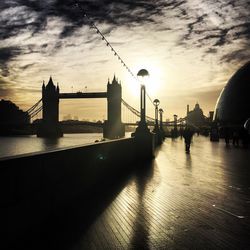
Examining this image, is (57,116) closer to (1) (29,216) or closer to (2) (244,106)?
(2) (244,106)

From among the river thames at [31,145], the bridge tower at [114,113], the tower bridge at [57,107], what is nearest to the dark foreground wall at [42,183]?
the river thames at [31,145]

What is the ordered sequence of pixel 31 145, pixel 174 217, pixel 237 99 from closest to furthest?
pixel 174 217 < pixel 31 145 < pixel 237 99

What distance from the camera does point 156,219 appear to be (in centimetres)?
663

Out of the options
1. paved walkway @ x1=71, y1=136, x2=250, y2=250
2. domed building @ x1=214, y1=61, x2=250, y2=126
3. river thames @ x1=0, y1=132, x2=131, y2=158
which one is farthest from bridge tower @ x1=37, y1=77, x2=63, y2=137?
A: paved walkway @ x1=71, y1=136, x2=250, y2=250

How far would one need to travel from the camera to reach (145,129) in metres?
19.6

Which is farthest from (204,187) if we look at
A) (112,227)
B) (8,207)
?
(8,207)

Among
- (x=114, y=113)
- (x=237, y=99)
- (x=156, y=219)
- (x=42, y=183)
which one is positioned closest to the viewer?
(x=42, y=183)

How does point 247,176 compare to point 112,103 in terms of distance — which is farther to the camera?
point 112,103

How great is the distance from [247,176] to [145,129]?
809 centimetres

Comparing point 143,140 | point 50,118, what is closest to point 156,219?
point 143,140

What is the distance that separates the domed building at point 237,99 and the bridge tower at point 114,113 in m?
34.1

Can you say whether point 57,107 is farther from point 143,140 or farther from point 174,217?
point 174,217

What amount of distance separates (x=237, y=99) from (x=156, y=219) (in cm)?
11505

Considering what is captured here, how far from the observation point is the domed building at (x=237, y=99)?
367 feet
